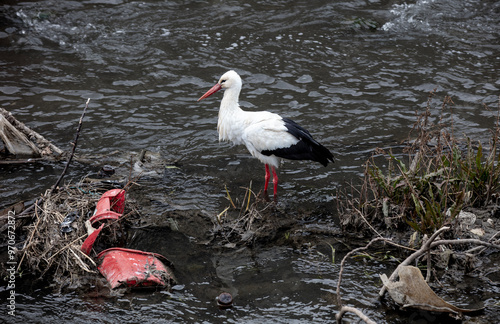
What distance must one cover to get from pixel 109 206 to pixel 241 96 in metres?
4.33

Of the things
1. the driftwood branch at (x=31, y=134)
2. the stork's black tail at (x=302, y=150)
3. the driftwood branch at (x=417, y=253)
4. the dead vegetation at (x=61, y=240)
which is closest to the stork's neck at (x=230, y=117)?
the stork's black tail at (x=302, y=150)

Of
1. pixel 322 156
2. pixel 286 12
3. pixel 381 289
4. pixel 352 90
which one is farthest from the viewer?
pixel 286 12

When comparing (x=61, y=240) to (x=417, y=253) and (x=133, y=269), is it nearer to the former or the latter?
(x=133, y=269)

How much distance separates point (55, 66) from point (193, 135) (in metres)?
3.43

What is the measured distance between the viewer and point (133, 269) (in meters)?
4.14

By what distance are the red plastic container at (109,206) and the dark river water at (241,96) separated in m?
0.61

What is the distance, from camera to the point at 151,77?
349 inches

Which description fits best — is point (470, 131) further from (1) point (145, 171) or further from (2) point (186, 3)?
(2) point (186, 3)

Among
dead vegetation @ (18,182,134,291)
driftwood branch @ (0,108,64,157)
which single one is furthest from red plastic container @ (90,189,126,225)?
driftwood branch @ (0,108,64,157)

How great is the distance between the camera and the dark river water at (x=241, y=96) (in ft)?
13.7

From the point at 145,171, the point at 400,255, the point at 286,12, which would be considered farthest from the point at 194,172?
the point at 286,12

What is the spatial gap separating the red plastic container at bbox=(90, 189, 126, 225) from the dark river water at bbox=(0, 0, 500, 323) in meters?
0.61

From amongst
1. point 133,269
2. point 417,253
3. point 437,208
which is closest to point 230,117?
point 133,269

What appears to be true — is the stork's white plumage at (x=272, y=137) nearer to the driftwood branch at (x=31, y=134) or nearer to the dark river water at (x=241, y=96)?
the dark river water at (x=241, y=96)
